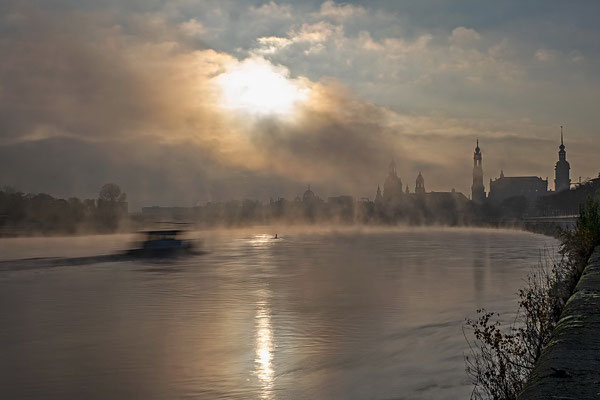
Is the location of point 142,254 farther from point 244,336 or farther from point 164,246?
point 244,336

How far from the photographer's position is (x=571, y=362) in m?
7.41

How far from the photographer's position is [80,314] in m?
31.8

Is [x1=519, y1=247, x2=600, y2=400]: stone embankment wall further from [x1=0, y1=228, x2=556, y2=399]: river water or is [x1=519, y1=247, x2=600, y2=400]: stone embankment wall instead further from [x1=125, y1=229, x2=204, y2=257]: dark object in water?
[x1=125, y1=229, x2=204, y2=257]: dark object in water

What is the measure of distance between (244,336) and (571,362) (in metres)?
19.2

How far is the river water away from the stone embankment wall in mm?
6895

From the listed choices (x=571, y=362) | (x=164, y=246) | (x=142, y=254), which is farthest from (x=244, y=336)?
(x=164, y=246)

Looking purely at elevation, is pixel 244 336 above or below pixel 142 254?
above

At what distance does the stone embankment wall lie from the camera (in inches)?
248

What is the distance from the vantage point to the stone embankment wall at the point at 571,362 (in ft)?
20.7

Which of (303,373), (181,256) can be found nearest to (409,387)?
(303,373)

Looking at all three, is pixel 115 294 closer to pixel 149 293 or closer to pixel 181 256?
pixel 149 293

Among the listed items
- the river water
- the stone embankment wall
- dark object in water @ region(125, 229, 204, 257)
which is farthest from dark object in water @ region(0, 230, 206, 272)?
the stone embankment wall

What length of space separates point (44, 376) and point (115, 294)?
23812 mm

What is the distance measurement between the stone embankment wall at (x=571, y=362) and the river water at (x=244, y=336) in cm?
690
